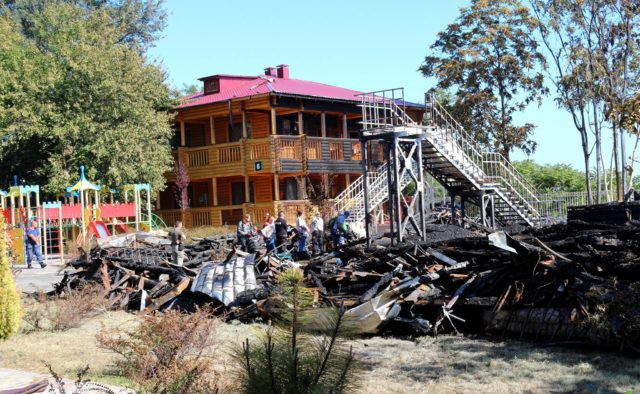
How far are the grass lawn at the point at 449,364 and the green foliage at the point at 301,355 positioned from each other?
237cm

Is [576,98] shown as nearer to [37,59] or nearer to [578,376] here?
[37,59]

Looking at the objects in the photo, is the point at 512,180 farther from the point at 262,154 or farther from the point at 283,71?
the point at 283,71

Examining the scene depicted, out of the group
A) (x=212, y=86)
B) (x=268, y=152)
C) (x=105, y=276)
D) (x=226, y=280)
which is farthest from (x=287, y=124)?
(x=226, y=280)

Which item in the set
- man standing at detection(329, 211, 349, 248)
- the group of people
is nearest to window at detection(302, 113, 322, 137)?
the group of people

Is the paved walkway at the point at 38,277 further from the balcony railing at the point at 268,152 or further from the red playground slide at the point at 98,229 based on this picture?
the balcony railing at the point at 268,152

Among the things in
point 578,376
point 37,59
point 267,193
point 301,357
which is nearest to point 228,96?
point 267,193

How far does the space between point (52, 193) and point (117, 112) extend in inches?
200

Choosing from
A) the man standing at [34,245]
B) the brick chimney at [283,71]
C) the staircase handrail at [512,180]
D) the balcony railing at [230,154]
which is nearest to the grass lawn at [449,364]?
the man standing at [34,245]

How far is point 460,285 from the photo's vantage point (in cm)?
1107

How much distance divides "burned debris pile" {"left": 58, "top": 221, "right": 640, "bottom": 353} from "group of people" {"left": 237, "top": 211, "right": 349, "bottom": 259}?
6.86 metres

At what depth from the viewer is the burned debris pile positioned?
902cm

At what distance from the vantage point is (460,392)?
23.8 ft

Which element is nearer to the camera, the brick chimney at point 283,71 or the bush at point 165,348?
the bush at point 165,348

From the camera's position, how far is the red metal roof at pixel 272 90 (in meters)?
37.6
